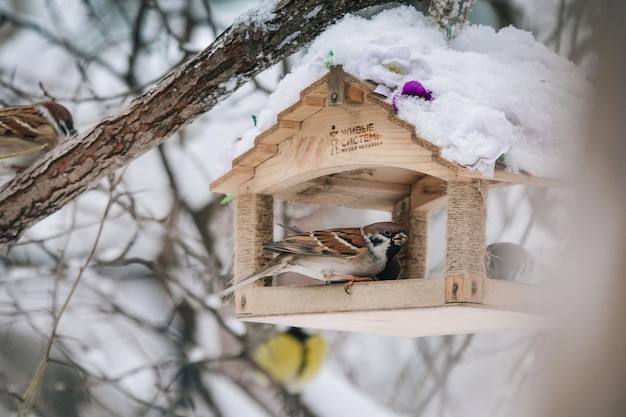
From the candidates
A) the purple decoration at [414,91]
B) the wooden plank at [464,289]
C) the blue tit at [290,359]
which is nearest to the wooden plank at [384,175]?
the purple decoration at [414,91]

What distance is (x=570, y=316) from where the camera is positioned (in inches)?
24.5

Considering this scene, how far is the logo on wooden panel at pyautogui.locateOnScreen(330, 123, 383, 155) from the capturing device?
6.95 ft

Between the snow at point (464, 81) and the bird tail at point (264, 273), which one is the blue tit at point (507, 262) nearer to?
the snow at point (464, 81)

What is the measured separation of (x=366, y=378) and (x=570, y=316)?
3.46 metres

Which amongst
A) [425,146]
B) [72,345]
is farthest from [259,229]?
[72,345]

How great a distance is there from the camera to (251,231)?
2.47 m

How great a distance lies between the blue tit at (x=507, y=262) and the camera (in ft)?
7.25

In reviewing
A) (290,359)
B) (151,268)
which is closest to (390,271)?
(290,359)

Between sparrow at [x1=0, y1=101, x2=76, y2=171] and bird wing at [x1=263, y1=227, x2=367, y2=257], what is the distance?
1.21 metres

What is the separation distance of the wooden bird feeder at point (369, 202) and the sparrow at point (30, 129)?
98 centimetres

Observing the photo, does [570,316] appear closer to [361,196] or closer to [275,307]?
[275,307]

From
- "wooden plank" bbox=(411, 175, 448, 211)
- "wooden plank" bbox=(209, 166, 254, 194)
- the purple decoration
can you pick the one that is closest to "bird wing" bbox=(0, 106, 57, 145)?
"wooden plank" bbox=(209, 166, 254, 194)

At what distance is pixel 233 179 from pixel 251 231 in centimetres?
15

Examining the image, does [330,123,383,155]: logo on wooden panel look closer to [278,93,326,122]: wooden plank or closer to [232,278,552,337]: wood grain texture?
[278,93,326,122]: wooden plank
